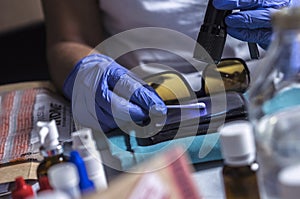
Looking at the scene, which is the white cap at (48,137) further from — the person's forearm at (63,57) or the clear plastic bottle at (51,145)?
the person's forearm at (63,57)

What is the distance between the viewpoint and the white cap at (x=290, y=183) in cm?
36

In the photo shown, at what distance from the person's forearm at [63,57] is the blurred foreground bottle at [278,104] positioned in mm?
486

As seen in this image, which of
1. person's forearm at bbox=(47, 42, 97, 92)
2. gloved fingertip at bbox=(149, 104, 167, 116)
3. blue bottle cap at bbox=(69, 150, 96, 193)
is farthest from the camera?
person's forearm at bbox=(47, 42, 97, 92)

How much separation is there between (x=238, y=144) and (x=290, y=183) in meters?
0.09

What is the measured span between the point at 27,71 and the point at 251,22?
0.81 metres

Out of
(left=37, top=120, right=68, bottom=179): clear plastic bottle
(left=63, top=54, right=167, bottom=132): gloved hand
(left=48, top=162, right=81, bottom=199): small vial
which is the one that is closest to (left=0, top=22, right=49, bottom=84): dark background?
(left=63, top=54, right=167, bottom=132): gloved hand

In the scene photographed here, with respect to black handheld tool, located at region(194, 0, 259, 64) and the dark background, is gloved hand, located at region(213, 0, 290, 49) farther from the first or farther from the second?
the dark background

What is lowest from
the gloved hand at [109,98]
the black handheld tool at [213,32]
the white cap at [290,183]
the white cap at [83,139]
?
the white cap at [290,183]

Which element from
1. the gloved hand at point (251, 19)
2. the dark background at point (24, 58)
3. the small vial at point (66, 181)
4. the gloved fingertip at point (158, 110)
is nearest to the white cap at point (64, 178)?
the small vial at point (66, 181)

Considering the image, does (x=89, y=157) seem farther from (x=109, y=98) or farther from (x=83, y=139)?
(x=109, y=98)

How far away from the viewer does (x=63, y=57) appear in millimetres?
959

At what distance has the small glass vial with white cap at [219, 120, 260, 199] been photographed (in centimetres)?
44

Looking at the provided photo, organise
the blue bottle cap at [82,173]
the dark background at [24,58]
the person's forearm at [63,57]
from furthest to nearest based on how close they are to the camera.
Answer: the dark background at [24,58]
the person's forearm at [63,57]
the blue bottle cap at [82,173]

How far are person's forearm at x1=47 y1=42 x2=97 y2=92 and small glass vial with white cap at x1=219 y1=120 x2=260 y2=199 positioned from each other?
0.49 m
